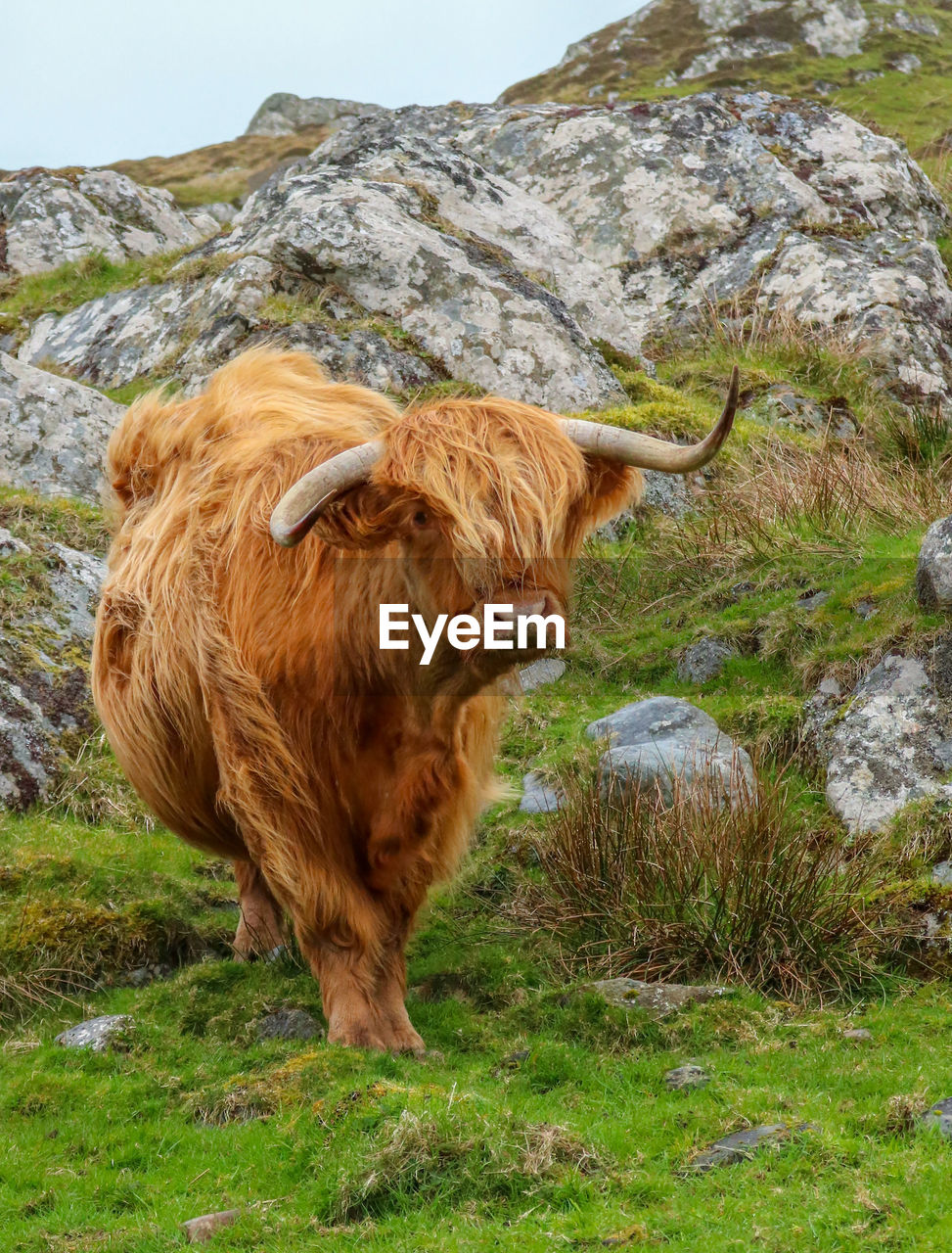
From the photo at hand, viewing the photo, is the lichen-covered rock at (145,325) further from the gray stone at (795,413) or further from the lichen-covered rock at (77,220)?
the gray stone at (795,413)

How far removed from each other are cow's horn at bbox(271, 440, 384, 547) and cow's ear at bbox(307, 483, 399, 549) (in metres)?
0.05

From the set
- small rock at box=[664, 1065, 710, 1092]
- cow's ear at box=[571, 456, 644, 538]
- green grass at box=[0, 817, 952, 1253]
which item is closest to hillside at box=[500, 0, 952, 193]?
cow's ear at box=[571, 456, 644, 538]

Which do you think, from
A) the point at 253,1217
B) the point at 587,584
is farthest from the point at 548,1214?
the point at 587,584

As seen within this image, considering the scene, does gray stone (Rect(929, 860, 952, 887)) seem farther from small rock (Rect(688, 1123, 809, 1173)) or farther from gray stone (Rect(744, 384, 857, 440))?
gray stone (Rect(744, 384, 857, 440))

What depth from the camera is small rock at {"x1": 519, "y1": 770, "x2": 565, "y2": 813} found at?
6555 millimetres

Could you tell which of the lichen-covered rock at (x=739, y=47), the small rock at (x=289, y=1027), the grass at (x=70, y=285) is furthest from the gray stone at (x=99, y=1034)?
the lichen-covered rock at (x=739, y=47)

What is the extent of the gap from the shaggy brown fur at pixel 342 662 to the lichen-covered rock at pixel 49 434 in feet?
14.7

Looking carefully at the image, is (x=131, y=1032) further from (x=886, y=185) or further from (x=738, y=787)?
(x=886, y=185)

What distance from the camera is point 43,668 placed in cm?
736

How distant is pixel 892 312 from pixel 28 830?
31.6ft

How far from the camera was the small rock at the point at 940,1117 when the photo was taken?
11.6ft

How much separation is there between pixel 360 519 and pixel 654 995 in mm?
1980

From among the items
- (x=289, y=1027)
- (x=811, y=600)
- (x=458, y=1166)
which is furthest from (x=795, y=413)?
(x=458, y=1166)

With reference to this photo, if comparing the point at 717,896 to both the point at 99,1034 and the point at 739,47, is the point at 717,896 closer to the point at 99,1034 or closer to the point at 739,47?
the point at 99,1034
